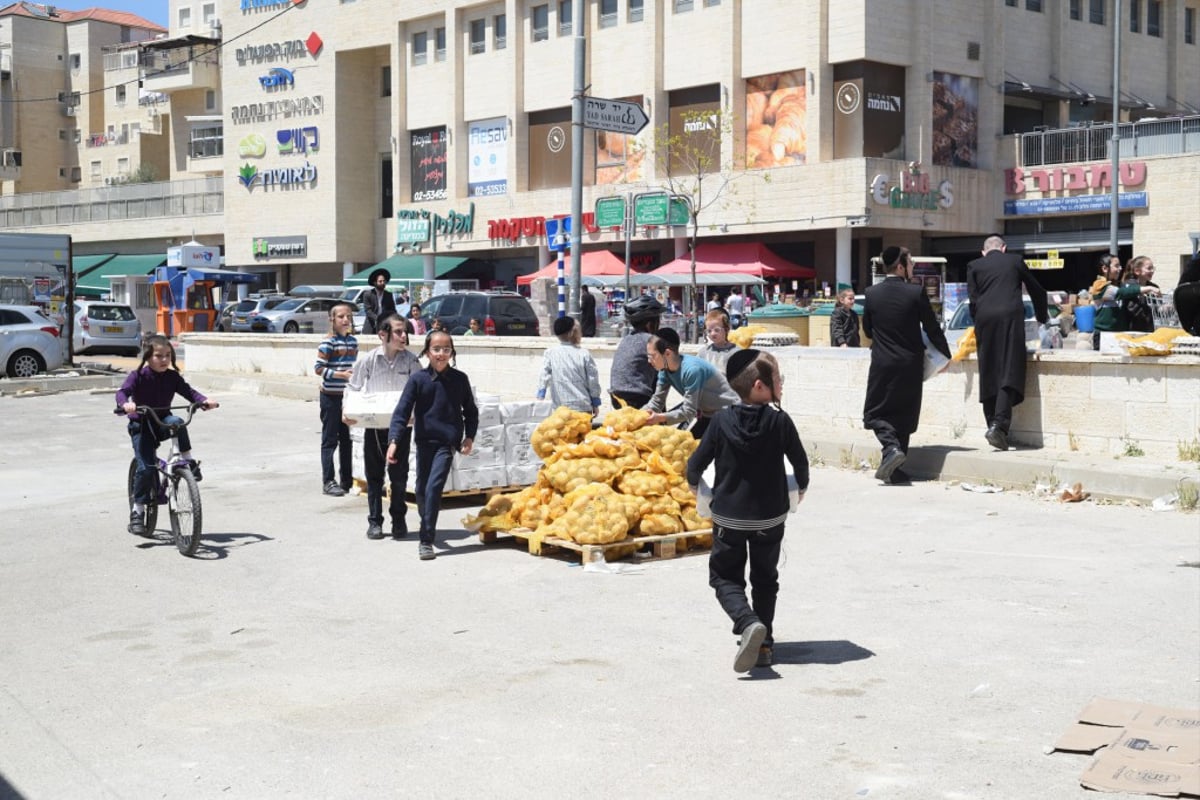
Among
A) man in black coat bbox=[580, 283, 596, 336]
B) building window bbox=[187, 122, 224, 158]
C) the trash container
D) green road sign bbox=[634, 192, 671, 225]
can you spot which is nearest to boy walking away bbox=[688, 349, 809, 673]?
the trash container

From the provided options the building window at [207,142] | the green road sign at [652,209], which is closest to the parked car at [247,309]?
the green road sign at [652,209]

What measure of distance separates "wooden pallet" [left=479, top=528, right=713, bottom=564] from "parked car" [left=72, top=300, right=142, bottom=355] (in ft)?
107

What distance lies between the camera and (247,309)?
51469 millimetres

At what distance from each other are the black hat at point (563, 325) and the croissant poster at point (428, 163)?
1958 inches

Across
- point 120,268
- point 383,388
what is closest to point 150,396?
point 383,388

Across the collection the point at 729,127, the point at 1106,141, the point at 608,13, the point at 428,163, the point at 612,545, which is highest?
the point at 608,13

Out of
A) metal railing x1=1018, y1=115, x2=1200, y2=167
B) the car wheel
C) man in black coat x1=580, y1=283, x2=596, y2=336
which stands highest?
metal railing x1=1018, y1=115, x2=1200, y2=167

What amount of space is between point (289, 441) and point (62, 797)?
13340 millimetres

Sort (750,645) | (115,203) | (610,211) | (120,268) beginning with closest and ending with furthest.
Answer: (750,645)
(610,211)
(120,268)
(115,203)

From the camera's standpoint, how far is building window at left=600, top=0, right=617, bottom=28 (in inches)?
2089

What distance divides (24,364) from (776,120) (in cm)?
2716

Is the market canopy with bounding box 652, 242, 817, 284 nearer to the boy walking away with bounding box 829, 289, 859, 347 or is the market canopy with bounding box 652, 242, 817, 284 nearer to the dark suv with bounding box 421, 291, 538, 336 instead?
the dark suv with bounding box 421, 291, 538, 336

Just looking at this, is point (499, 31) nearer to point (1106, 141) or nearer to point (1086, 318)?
point (1106, 141)

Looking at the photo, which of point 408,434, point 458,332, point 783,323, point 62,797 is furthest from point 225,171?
point 62,797
